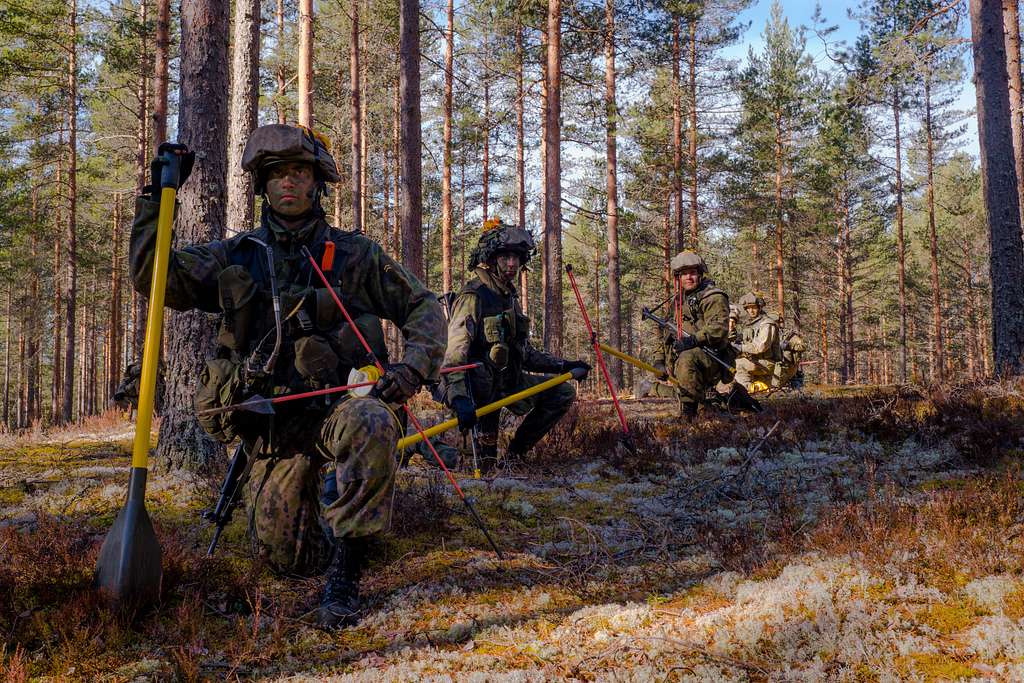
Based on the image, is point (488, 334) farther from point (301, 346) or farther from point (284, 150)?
point (284, 150)

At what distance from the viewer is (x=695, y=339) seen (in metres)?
9.75

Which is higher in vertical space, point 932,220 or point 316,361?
point 932,220

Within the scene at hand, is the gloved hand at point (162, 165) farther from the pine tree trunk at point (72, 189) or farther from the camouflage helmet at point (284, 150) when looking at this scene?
the pine tree trunk at point (72, 189)

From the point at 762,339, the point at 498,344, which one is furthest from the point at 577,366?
the point at 762,339

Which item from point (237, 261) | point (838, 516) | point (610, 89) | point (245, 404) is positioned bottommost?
point (838, 516)

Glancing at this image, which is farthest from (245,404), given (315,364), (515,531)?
(515,531)

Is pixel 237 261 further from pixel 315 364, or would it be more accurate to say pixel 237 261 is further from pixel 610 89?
pixel 610 89

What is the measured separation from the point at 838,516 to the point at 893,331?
55177 mm

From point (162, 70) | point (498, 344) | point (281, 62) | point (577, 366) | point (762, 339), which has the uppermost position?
point (281, 62)

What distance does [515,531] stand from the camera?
5.20 meters

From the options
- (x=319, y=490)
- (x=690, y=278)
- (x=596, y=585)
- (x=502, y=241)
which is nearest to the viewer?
(x=596, y=585)

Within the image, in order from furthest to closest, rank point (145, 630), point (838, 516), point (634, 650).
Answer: point (838, 516)
point (145, 630)
point (634, 650)

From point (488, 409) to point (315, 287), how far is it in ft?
7.22

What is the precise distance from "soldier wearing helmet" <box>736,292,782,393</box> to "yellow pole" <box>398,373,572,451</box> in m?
8.85
